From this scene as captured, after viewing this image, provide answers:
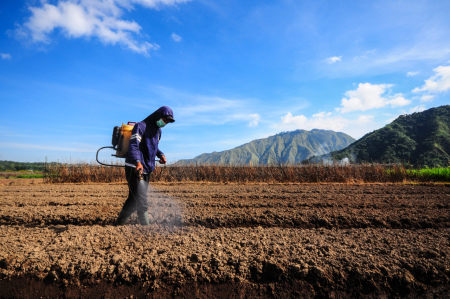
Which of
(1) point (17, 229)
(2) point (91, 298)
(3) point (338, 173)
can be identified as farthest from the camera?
(3) point (338, 173)

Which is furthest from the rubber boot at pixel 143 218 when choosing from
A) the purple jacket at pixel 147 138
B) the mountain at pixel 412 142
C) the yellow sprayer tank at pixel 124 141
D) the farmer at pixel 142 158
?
the mountain at pixel 412 142

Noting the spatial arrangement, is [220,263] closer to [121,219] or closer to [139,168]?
[139,168]

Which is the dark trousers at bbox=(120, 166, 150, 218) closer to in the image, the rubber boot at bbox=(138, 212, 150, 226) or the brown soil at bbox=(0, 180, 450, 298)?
the rubber boot at bbox=(138, 212, 150, 226)

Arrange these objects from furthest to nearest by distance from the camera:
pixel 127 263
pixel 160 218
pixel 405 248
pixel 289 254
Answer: pixel 160 218
pixel 405 248
pixel 289 254
pixel 127 263

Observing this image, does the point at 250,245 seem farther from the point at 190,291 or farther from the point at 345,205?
the point at 345,205

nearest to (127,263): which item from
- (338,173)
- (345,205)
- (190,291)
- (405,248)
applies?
(190,291)

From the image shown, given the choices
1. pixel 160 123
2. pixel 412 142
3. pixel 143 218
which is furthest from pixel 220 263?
pixel 412 142

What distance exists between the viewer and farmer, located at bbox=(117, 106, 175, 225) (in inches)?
125

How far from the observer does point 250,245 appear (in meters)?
2.84

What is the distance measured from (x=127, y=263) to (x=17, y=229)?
9.13 ft

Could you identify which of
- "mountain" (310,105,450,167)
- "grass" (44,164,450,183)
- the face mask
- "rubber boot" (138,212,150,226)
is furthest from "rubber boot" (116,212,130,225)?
"mountain" (310,105,450,167)

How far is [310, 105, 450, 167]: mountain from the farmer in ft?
171

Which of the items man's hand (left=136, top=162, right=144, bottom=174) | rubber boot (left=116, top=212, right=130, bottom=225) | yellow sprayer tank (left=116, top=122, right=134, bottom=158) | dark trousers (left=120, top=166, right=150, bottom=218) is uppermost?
yellow sprayer tank (left=116, top=122, right=134, bottom=158)

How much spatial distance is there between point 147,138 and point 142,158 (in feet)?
0.96
